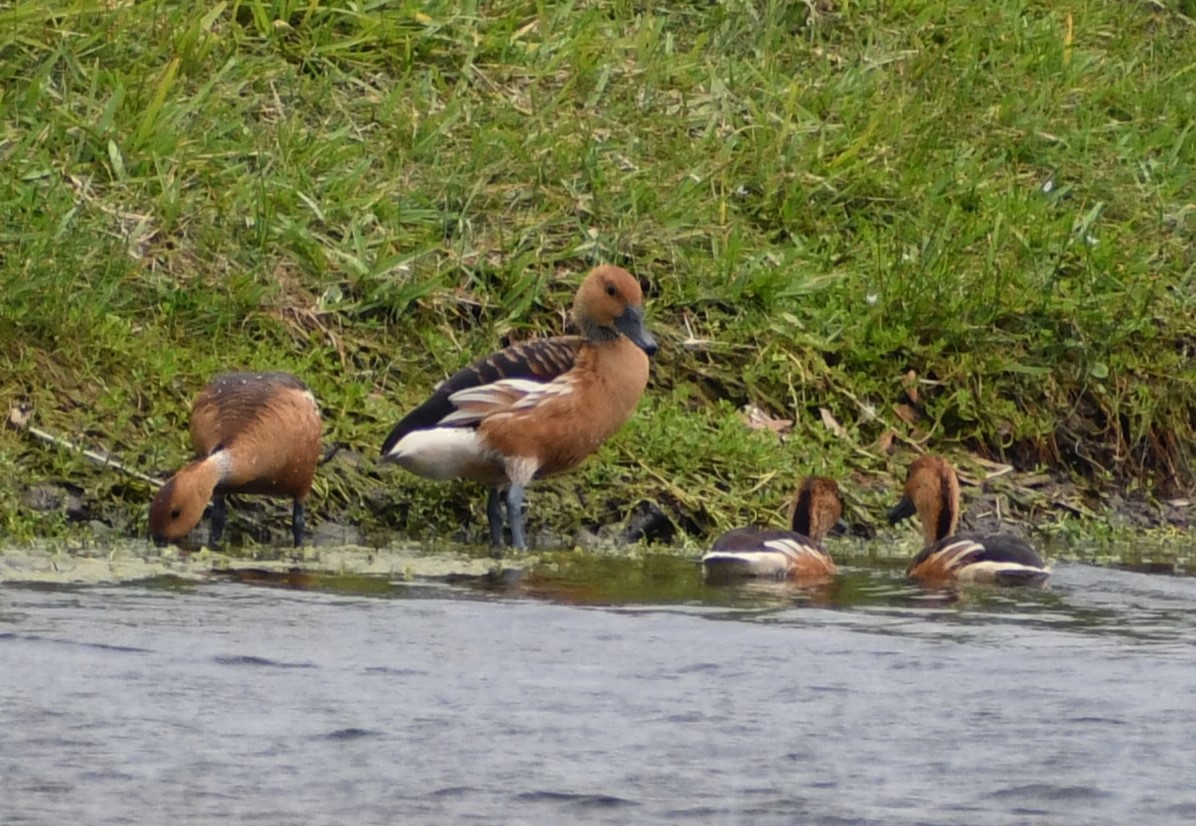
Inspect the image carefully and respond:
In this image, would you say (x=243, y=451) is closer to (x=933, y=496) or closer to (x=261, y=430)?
(x=261, y=430)

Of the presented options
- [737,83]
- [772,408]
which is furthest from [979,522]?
[737,83]

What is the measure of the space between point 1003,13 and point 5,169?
5141mm

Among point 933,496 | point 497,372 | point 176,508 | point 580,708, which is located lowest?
point 580,708

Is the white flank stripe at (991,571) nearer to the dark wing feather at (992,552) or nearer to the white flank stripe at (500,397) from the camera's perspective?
the dark wing feather at (992,552)

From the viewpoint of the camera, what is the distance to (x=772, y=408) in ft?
31.8

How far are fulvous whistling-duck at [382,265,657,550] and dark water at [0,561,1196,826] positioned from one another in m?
1.18

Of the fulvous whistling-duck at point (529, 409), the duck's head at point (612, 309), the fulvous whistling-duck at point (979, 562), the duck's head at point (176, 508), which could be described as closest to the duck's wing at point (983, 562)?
the fulvous whistling-duck at point (979, 562)

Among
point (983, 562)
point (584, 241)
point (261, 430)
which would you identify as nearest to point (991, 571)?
point (983, 562)

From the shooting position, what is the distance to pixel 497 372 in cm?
876

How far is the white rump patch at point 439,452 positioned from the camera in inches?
334

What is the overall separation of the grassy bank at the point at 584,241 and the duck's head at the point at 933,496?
0.49 metres

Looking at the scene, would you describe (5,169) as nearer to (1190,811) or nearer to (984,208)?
(984,208)

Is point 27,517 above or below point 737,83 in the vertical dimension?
below

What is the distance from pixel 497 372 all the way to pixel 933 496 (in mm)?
1601
